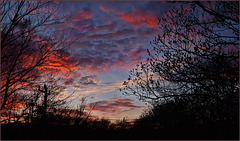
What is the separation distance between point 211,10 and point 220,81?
2.90 metres

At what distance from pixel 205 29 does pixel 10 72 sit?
9809mm

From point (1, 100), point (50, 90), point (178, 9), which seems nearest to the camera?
point (178, 9)

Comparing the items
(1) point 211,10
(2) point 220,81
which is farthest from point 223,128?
(1) point 211,10

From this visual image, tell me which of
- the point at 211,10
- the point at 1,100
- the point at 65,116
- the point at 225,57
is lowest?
the point at 65,116

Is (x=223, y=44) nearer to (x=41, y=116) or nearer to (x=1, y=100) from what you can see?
(x=1, y=100)

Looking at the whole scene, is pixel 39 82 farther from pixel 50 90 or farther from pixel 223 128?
pixel 223 128

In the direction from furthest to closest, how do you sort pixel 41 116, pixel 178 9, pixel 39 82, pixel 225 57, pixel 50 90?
pixel 41 116 → pixel 50 90 → pixel 39 82 → pixel 178 9 → pixel 225 57

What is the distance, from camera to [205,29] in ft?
25.1

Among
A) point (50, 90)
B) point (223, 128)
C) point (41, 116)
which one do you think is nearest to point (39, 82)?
point (50, 90)

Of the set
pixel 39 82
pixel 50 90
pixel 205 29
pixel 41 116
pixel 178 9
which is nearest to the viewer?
pixel 205 29

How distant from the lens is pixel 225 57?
693 cm

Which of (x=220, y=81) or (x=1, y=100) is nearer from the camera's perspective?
(x=220, y=81)

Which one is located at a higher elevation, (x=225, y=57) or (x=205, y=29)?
(x=205, y=29)

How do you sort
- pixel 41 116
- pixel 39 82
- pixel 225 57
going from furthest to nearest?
pixel 41 116
pixel 39 82
pixel 225 57
